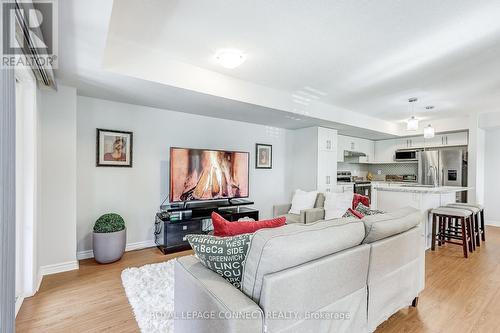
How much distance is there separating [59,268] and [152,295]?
1430 mm

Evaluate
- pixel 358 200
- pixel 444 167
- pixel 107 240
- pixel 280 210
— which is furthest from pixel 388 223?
pixel 444 167

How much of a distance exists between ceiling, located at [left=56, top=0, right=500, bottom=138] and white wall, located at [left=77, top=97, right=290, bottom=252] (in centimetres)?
29

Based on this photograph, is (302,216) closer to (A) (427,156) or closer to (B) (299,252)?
(B) (299,252)

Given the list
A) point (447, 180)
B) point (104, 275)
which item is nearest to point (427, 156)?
point (447, 180)

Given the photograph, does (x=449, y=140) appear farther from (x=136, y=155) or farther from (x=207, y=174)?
(x=136, y=155)

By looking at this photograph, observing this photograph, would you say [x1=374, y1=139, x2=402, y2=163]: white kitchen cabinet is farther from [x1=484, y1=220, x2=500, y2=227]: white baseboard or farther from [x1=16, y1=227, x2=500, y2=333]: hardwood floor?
[x1=16, y1=227, x2=500, y2=333]: hardwood floor

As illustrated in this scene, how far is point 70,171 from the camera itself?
291 cm

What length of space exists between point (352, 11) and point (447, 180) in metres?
5.33

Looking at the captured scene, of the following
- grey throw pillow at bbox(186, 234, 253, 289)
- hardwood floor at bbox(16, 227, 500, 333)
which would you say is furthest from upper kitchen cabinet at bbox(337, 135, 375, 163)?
grey throw pillow at bbox(186, 234, 253, 289)

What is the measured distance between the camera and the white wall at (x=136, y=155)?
333cm

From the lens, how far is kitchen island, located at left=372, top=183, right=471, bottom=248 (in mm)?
3711

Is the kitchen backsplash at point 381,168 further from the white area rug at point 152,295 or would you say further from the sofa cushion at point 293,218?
the white area rug at point 152,295

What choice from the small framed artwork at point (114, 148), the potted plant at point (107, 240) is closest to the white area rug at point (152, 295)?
the potted plant at point (107, 240)

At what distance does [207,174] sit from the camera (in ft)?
13.1
